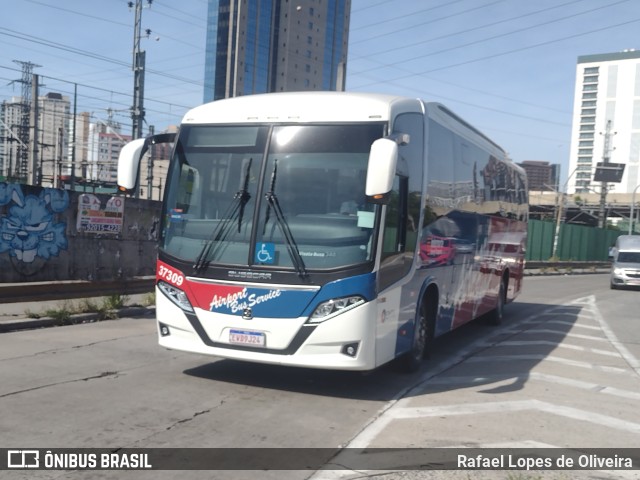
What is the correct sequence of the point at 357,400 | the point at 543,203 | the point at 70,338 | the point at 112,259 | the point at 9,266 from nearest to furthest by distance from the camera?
1. the point at 357,400
2. the point at 70,338
3. the point at 9,266
4. the point at 112,259
5. the point at 543,203

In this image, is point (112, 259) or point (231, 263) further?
point (112, 259)

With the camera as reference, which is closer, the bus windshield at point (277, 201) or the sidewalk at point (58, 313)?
the bus windshield at point (277, 201)

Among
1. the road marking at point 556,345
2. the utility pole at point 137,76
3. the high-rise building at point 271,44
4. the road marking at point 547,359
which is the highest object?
the high-rise building at point 271,44

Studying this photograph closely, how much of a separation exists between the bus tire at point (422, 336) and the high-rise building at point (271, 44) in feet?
338

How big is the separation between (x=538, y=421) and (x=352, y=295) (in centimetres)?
225

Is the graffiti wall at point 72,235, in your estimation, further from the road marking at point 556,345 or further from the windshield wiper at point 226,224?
the road marking at point 556,345

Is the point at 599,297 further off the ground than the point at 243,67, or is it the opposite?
the point at 243,67

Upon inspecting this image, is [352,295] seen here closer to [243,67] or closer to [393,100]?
[393,100]

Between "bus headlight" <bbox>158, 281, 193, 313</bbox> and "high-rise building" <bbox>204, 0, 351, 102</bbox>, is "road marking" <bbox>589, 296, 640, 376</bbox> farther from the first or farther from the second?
"high-rise building" <bbox>204, 0, 351, 102</bbox>

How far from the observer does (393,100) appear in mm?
7660

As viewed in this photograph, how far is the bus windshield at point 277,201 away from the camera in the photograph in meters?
7.07

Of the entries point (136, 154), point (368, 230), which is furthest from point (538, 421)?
point (136, 154)

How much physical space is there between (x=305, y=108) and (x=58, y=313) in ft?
20.9

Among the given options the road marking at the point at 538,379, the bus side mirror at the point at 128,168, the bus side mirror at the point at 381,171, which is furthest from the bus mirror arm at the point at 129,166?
the road marking at the point at 538,379
